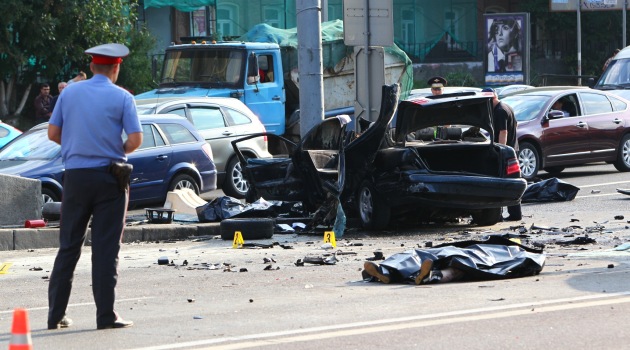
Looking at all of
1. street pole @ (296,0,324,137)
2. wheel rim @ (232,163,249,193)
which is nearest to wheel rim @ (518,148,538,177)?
wheel rim @ (232,163,249,193)

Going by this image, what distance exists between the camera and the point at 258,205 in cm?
1602

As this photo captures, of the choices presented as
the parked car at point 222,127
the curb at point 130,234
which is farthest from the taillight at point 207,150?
the curb at point 130,234

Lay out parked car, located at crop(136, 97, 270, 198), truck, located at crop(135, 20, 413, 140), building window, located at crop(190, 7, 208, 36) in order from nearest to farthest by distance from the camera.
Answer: parked car, located at crop(136, 97, 270, 198) → truck, located at crop(135, 20, 413, 140) → building window, located at crop(190, 7, 208, 36)

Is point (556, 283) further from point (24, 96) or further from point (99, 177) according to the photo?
point (24, 96)

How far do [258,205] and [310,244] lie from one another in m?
2.23

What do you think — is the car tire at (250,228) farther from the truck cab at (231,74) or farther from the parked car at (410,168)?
the truck cab at (231,74)

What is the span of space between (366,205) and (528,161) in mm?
7667

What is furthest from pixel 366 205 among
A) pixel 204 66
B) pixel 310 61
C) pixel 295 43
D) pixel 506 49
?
pixel 506 49

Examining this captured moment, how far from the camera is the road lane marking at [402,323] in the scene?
24.2ft

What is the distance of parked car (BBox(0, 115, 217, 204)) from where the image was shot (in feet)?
55.7

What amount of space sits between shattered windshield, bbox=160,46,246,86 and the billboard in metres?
12.9

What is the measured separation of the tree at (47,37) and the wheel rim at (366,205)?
51.2 ft

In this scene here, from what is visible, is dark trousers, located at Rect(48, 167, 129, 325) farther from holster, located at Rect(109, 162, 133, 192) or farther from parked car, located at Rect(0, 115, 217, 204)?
parked car, located at Rect(0, 115, 217, 204)

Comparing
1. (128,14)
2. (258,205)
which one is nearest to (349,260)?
(258,205)
